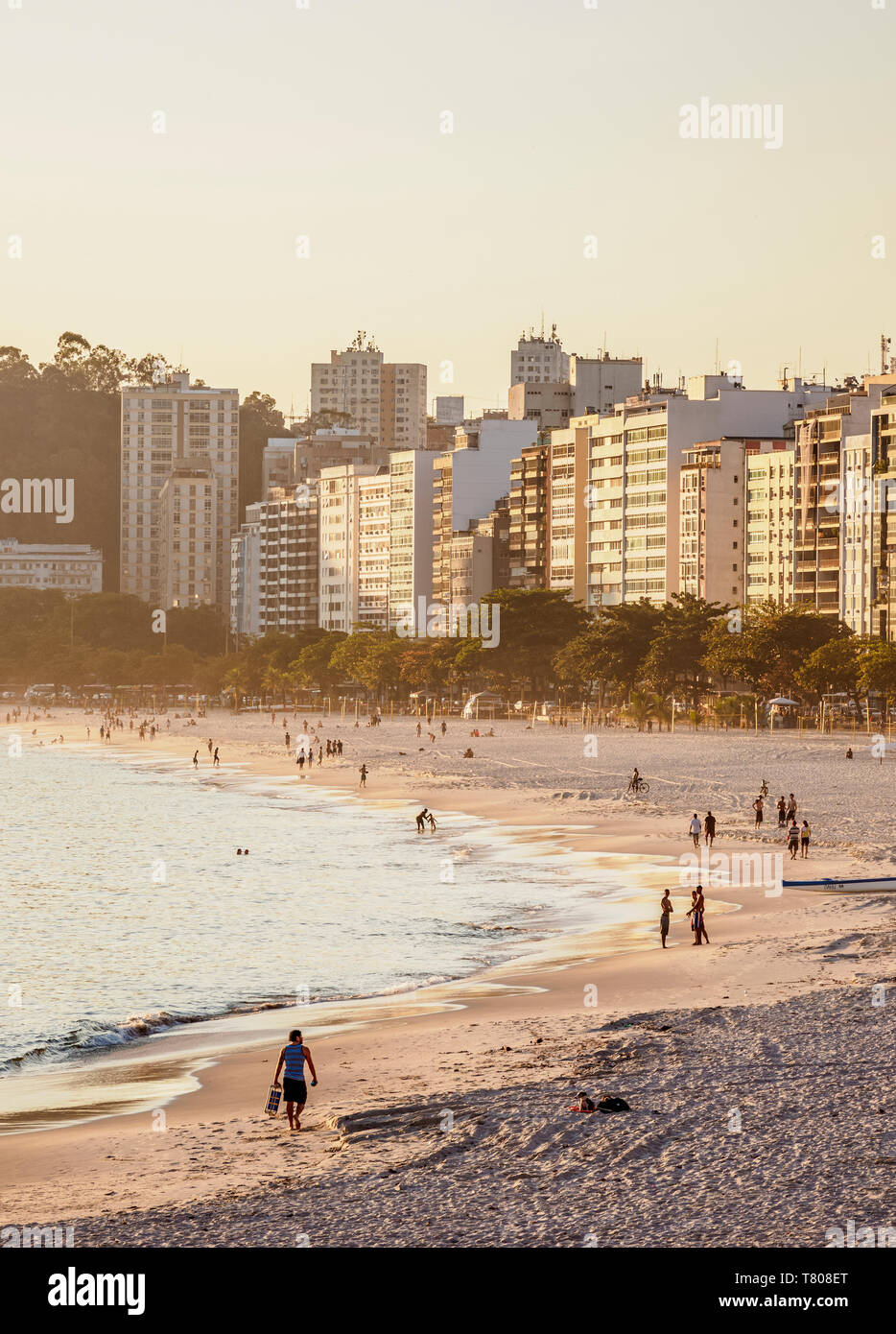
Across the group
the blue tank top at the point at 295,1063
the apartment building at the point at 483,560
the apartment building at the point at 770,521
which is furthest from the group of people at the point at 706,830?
the apartment building at the point at 483,560

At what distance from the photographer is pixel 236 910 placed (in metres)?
43.6

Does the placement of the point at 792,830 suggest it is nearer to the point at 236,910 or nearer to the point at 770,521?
the point at 236,910

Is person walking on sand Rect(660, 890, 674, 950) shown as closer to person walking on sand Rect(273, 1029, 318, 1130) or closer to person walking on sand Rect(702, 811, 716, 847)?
person walking on sand Rect(273, 1029, 318, 1130)

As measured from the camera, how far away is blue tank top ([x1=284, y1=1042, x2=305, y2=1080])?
2055cm

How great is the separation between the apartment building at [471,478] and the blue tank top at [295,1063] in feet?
538

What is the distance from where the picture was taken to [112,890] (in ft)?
160

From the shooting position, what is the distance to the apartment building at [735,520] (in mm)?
142000

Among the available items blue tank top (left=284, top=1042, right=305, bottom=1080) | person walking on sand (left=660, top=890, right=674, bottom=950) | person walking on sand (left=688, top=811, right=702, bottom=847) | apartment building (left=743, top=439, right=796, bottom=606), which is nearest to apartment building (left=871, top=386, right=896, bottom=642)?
apartment building (left=743, top=439, right=796, bottom=606)

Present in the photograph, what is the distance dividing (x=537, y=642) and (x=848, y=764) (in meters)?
66.1

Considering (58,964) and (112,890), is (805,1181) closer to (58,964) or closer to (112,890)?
(58,964)

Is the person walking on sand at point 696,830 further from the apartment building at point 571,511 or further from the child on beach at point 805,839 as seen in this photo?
the apartment building at point 571,511

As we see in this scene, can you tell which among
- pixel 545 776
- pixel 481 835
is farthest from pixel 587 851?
pixel 545 776

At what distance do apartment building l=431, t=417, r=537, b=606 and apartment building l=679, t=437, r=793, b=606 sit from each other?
4327 cm

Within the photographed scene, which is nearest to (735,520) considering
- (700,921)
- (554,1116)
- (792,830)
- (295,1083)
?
(792,830)
